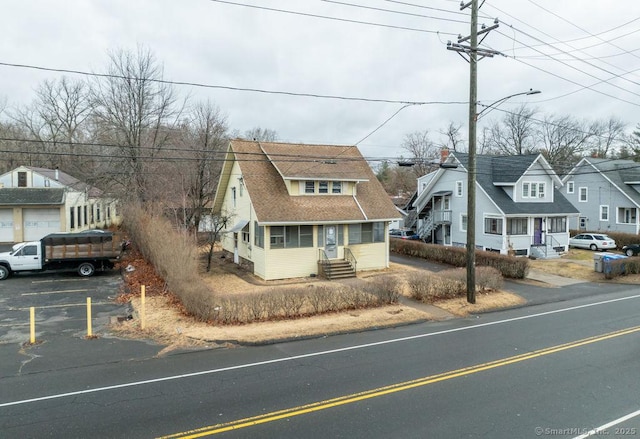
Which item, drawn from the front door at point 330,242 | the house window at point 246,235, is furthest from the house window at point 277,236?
the house window at point 246,235

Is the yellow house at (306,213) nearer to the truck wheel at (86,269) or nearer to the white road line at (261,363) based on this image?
the truck wheel at (86,269)

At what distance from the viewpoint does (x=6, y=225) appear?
36469 millimetres

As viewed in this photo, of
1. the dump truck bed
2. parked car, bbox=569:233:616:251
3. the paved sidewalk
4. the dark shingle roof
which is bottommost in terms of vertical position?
the paved sidewalk

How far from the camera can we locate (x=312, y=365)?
366 inches

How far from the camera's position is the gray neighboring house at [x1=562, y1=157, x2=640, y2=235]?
40.0 meters

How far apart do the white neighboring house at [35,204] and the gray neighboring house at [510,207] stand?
30234mm

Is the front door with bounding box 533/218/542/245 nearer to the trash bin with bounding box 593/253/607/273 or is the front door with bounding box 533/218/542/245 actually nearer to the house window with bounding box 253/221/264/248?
the trash bin with bounding box 593/253/607/273

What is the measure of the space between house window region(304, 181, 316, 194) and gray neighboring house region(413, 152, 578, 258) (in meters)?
11.9

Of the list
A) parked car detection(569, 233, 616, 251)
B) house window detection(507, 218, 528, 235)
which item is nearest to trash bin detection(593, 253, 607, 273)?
house window detection(507, 218, 528, 235)

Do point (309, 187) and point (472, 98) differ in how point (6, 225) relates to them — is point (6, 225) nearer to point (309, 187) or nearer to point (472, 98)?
point (309, 187)

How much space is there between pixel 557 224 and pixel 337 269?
901 inches

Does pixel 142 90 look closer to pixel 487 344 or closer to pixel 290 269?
pixel 290 269

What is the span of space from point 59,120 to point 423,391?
64.5 meters

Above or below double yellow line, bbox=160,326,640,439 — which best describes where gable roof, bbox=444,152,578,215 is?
above
